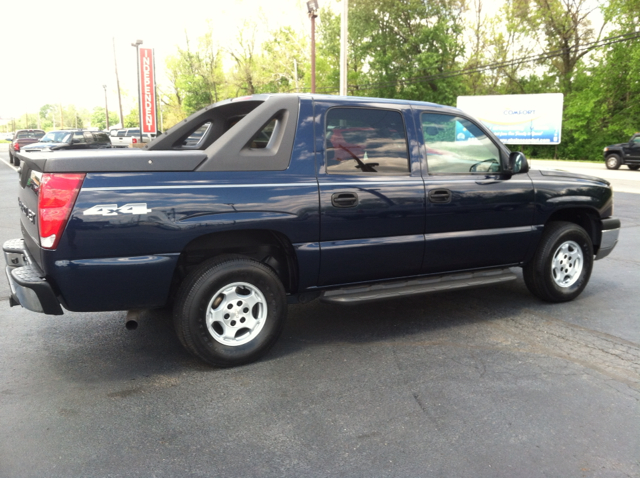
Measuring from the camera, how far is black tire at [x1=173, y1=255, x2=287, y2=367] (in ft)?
12.4

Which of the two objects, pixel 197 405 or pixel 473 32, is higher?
pixel 473 32

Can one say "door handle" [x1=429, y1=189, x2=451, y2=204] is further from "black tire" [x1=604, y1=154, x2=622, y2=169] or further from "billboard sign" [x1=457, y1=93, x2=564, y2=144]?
"billboard sign" [x1=457, y1=93, x2=564, y2=144]

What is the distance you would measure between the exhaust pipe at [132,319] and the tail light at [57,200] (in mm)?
706

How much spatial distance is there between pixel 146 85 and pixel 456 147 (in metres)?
21.9

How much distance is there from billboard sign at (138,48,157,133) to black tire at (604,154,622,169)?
22067mm

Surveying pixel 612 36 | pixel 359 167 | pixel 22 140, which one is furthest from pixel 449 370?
pixel 612 36

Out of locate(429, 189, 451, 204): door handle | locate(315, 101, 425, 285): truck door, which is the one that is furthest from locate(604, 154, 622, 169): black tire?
locate(315, 101, 425, 285): truck door

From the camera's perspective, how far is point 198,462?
2.80 metres

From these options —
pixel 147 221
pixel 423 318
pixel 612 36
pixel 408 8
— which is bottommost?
pixel 423 318

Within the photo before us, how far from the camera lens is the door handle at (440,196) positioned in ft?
14.9

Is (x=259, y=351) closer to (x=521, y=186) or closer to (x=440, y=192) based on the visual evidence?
(x=440, y=192)

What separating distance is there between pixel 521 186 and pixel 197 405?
3.35 meters

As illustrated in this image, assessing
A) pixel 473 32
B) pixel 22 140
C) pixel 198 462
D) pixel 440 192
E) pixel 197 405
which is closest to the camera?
pixel 198 462

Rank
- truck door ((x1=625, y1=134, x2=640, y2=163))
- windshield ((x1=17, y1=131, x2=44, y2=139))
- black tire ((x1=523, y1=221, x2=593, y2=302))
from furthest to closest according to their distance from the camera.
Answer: windshield ((x1=17, y1=131, x2=44, y2=139))
truck door ((x1=625, y1=134, x2=640, y2=163))
black tire ((x1=523, y1=221, x2=593, y2=302))
